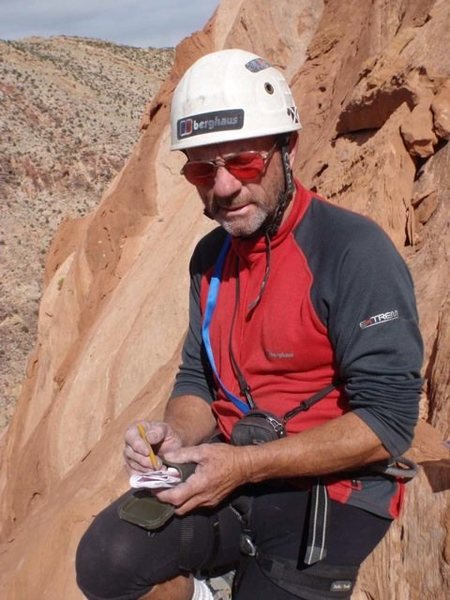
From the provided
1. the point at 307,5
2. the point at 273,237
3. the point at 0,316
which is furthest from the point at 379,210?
the point at 0,316

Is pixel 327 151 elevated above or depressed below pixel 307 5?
below

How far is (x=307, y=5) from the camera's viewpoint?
10961 millimetres

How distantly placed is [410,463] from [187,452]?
84 centimetres

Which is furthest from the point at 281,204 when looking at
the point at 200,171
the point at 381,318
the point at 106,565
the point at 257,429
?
the point at 106,565

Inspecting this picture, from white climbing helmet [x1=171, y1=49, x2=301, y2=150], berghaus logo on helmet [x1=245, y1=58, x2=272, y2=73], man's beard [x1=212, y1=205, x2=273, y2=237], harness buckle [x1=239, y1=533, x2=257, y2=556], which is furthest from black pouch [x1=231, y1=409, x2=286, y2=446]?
berghaus logo on helmet [x1=245, y1=58, x2=272, y2=73]

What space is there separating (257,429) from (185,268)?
6416mm

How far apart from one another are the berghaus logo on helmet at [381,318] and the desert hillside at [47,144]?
19.5 m

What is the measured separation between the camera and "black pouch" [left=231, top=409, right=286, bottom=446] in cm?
266

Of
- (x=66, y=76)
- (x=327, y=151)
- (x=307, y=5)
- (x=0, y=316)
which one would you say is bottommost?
(x=0, y=316)

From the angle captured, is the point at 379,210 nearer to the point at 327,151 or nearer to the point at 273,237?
the point at 327,151

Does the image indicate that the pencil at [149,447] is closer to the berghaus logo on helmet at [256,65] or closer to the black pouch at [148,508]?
the black pouch at [148,508]

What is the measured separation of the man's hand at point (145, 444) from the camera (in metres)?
2.63

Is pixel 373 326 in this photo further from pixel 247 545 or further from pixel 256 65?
pixel 256 65

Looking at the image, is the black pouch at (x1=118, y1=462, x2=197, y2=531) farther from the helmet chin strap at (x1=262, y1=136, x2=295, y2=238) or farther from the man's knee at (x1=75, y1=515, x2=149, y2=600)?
the helmet chin strap at (x1=262, y1=136, x2=295, y2=238)
